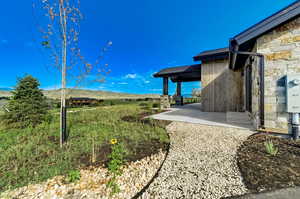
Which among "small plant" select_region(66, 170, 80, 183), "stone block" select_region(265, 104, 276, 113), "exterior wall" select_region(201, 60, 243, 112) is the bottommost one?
"small plant" select_region(66, 170, 80, 183)

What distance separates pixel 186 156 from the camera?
2465 mm

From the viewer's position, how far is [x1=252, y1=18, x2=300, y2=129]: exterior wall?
3.20m

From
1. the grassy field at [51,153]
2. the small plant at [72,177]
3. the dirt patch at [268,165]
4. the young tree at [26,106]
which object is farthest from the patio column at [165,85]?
the small plant at [72,177]

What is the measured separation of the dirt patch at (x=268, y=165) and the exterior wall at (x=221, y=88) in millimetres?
4672

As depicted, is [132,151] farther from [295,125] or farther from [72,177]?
[295,125]

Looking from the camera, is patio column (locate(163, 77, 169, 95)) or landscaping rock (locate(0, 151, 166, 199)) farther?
patio column (locate(163, 77, 169, 95))

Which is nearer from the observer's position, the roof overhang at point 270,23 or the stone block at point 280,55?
the roof overhang at point 270,23

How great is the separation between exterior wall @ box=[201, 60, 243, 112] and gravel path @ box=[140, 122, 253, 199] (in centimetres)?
466

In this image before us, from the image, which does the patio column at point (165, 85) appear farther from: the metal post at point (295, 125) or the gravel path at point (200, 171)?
the metal post at point (295, 125)

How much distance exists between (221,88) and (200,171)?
270 inches

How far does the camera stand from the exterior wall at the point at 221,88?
7.21 metres

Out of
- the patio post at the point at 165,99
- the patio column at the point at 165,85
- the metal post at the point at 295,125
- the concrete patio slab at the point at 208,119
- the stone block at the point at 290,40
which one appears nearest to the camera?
the metal post at the point at 295,125

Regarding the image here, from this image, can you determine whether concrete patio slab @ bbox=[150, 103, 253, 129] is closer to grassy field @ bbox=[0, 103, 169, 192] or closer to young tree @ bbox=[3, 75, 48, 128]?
grassy field @ bbox=[0, 103, 169, 192]

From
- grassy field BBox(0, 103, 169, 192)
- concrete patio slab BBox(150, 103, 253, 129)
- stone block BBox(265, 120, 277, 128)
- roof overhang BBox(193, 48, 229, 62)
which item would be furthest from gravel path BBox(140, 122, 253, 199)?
roof overhang BBox(193, 48, 229, 62)
